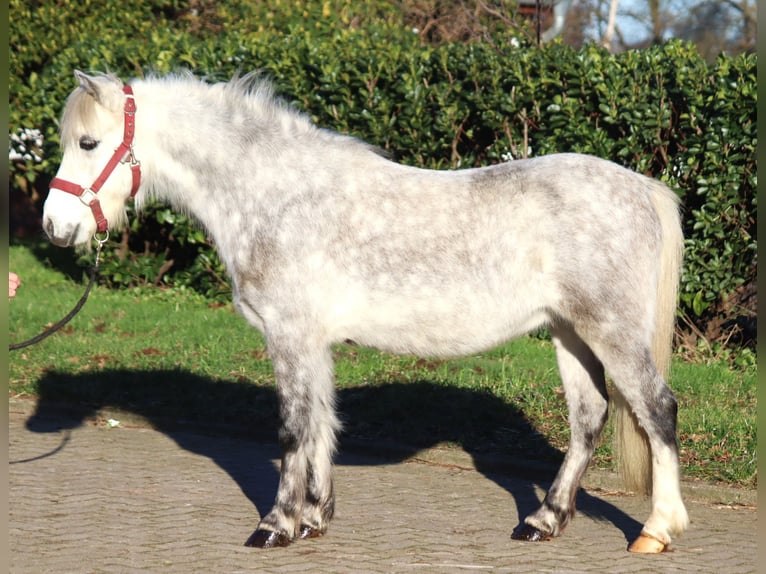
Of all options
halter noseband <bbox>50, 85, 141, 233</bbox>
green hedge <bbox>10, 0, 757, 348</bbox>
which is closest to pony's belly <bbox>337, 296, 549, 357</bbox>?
halter noseband <bbox>50, 85, 141, 233</bbox>

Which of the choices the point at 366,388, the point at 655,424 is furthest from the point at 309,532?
the point at 366,388

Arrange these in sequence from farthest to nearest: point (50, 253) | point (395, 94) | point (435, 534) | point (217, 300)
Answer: point (50, 253) → point (217, 300) → point (395, 94) → point (435, 534)

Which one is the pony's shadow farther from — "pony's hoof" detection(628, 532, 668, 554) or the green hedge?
the green hedge

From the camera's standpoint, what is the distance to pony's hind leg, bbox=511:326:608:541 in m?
5.74

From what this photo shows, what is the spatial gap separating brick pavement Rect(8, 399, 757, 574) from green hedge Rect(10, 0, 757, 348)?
371 cm

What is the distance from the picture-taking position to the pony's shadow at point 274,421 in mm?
7102

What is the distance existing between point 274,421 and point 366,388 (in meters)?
0.97

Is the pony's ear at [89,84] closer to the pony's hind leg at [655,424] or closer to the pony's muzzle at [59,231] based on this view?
the pony's muzzle at [59,231]

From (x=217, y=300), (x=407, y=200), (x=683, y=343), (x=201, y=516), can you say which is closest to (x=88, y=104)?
(x=407, y=200)

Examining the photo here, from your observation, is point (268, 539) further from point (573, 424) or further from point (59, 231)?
point (59, 231)

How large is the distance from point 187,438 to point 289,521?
2782 mm

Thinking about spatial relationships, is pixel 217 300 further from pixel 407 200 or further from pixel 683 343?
pixel 407 200

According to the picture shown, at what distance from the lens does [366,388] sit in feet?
29.2

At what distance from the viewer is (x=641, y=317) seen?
546 centimetres
